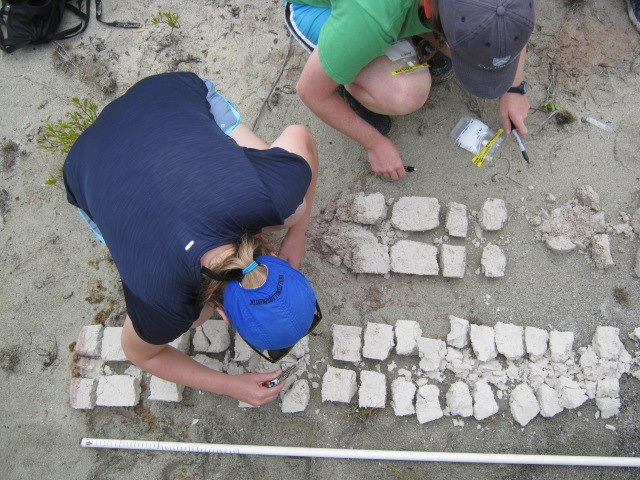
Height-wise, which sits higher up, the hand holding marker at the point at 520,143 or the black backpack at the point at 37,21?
the black backpack at the point at 37,21

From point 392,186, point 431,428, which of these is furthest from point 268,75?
point 431,428

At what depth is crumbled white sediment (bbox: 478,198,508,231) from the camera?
3.01 meters

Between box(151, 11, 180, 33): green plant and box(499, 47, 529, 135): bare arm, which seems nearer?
box(499, 47, 529, 135): bare arm

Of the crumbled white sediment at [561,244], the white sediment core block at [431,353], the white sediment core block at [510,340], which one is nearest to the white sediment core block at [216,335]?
the white sediment core block at [431,353]

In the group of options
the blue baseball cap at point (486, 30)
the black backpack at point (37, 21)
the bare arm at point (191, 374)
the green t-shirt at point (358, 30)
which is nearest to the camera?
the blue baseball cap at point (486, 30)

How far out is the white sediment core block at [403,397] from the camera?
2.81 m

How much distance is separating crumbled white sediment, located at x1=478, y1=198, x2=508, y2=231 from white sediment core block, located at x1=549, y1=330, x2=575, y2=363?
64 cm

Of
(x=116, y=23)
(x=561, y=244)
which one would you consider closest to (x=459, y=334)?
(x=561, y=244)

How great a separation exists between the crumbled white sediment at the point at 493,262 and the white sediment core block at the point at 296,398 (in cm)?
114

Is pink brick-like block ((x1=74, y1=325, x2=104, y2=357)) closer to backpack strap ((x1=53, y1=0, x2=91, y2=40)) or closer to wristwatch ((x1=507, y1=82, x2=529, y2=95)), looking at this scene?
backpack strap ((x1=53, y1=0, x2=91, y2=40))

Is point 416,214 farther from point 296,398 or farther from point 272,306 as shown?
point 272,306

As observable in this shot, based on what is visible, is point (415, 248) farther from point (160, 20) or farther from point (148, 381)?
point (160, 20)

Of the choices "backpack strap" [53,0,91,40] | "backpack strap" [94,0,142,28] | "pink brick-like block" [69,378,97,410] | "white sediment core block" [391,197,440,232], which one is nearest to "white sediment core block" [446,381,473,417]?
"white sediment core block" [391,197,440,232]

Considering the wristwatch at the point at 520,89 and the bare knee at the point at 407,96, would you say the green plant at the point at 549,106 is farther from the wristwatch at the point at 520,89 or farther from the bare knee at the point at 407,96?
the bare knee at the point at 407,96
